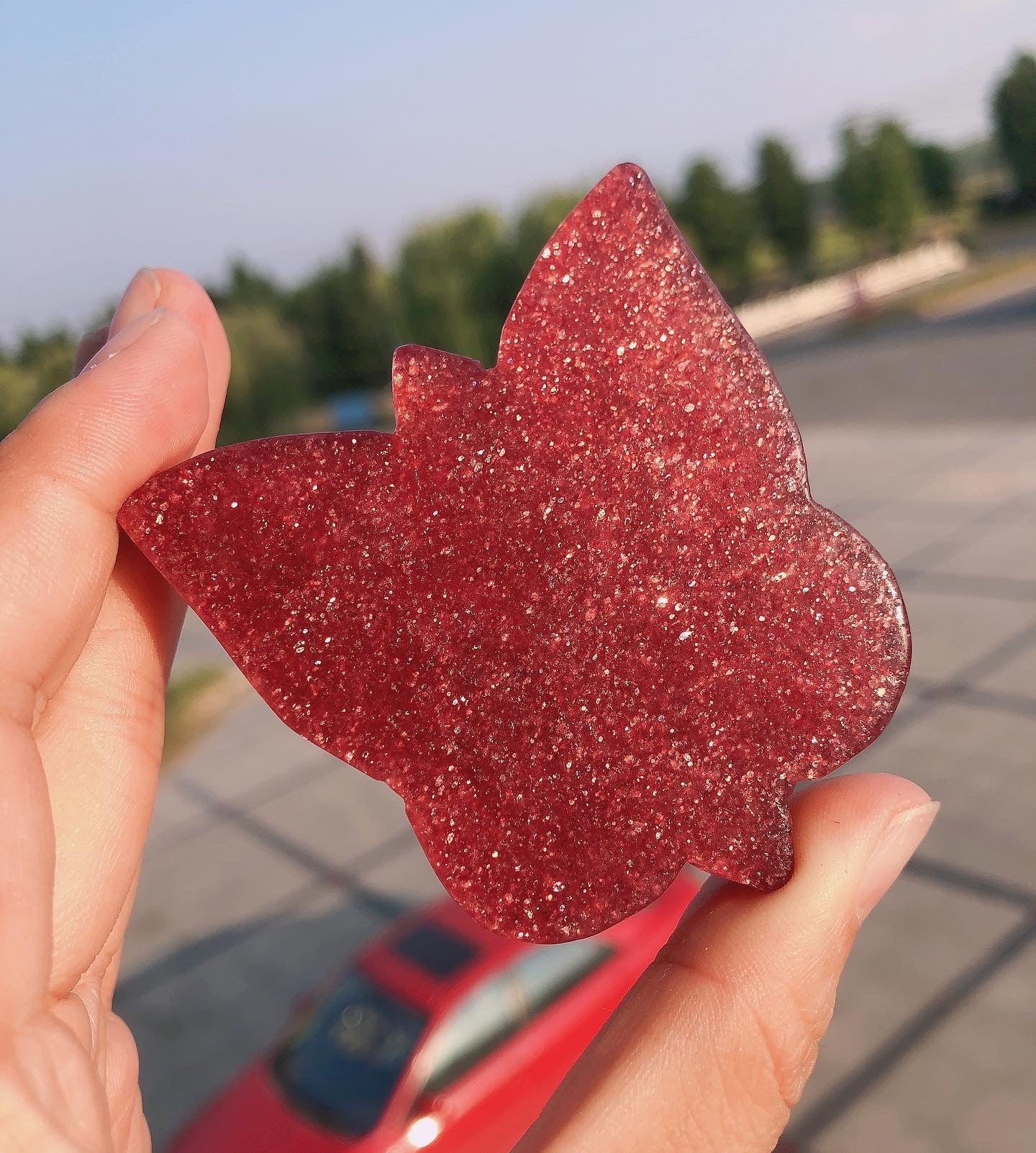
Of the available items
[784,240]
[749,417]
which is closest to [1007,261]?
[784,240]

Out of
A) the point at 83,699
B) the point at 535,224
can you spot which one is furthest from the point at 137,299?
the point at 535,224

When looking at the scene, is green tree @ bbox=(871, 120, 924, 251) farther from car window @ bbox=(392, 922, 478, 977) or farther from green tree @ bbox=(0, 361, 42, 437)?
car window @ bbox=(392, 922, 478, 977)

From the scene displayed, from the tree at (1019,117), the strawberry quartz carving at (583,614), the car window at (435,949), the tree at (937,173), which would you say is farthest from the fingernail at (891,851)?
the tree at (937,173)

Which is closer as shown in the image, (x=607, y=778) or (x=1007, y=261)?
(x=607, y=778)

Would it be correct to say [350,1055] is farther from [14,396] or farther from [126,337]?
[14,396]

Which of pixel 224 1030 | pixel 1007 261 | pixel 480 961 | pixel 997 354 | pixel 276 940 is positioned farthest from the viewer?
pixel 1007 261

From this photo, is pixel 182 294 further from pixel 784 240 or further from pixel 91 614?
pixel 784 240
